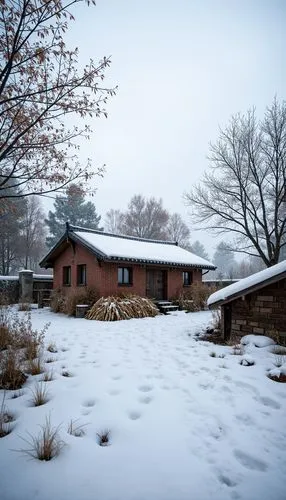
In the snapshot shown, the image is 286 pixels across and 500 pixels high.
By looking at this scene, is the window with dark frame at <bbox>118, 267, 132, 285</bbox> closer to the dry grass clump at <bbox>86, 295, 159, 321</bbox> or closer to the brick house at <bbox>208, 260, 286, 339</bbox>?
the dry grass clump at <bbox>86, 295, 159, 321</bbox>

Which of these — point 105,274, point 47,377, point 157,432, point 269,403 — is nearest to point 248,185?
point 105,274

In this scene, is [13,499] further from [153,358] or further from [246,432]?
[153,358]

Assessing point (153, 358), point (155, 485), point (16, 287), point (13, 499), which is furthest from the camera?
point (16, 287)

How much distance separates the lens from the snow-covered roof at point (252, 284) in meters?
5.77

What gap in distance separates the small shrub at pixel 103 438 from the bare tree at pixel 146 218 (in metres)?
31.0

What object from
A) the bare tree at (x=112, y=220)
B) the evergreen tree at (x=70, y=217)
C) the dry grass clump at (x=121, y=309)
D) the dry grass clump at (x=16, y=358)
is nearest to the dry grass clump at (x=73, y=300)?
the dry grass clump at (x=121, y=309)

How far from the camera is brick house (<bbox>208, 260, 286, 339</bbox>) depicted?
5836 mm

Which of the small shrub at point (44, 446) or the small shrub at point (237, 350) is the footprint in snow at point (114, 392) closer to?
the small shrub at point (44, 446)

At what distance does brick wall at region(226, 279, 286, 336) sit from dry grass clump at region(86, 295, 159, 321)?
5511 mm

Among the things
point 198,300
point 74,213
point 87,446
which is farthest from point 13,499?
point 74,213

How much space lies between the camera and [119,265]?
14148mm

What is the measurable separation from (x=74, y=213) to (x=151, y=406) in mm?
34488

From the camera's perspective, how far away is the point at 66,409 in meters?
3.16

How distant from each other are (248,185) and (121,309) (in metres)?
11.2
